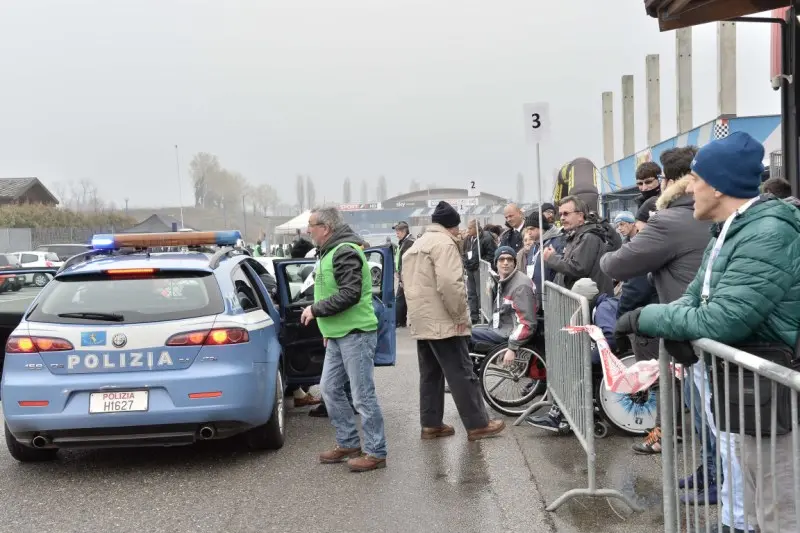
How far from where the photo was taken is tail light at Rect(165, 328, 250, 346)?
5785 millimetres

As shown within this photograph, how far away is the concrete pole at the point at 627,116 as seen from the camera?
38469mm

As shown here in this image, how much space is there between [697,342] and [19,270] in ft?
20.6

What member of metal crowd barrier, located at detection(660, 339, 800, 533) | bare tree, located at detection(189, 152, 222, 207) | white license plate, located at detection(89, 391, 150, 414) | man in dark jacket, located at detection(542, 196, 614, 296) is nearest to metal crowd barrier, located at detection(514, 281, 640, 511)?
man in dark jacket, located at detection(542, 196, 614, 296)

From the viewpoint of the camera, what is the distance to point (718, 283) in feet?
10.4

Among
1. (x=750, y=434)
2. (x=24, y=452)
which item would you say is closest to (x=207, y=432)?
(x=24, y=452)

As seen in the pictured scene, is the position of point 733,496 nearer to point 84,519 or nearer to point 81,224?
point 84,519

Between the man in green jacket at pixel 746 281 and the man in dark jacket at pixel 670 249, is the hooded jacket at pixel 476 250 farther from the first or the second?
the man in green jacket at pixel 746 281

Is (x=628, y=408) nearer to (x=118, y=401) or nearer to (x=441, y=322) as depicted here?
(x=441, y=322)

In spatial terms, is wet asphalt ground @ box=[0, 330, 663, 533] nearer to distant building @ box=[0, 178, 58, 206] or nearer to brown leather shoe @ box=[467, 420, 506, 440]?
brown leather shoe @ box=[467, 420, 506, 440]

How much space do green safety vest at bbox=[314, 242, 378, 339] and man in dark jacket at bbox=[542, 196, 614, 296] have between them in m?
1.63

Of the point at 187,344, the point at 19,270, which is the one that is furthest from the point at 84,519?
the point at 19,270

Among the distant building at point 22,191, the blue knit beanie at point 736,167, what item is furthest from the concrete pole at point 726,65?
the distant building at point 22,191

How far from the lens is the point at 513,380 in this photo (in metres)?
7.54

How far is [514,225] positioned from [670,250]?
708 centimetres
